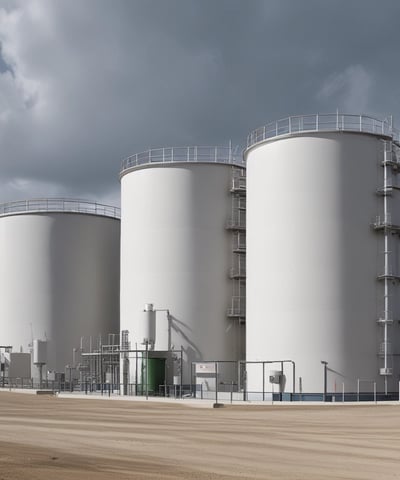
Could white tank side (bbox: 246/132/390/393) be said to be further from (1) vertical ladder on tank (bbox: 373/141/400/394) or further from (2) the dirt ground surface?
(2) the dirt ground surface

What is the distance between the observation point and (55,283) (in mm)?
62281

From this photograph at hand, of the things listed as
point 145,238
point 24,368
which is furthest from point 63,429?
point 24,368

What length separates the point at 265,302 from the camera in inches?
1821

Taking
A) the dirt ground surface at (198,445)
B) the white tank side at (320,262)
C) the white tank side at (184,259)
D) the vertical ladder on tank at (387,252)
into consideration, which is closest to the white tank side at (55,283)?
the white tank side at (184,259)

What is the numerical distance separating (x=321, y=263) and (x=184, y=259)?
10.8 metres

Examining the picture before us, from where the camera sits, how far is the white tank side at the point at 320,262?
145 feet

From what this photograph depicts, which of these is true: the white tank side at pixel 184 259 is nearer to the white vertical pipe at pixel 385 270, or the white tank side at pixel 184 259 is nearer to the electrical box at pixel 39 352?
the electrical box at pixel 39 352

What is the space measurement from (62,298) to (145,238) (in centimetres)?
1083

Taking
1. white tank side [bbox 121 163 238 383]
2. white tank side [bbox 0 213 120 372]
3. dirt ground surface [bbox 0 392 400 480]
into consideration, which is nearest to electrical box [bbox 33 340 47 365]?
white tank side [bbox 0 213 120 372]

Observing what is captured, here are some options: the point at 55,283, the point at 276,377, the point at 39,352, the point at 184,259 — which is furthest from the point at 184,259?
the point at 39,352

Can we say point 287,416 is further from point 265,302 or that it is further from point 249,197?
point 249,197

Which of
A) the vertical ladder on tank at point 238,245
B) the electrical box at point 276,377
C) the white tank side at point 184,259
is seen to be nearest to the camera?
the electrical box at point 276,377

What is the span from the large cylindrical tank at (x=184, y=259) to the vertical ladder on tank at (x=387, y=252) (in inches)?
439

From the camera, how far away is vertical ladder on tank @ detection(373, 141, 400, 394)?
4491 centimetres
